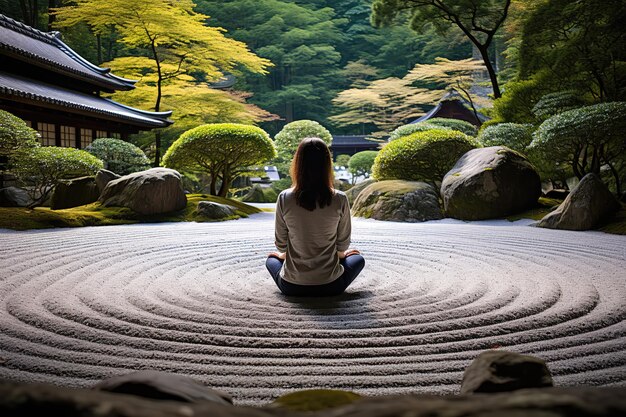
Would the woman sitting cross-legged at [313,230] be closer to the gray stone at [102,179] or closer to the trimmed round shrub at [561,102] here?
the trimmed round shrub at [561,102]

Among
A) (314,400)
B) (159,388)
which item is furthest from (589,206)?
(159,388)

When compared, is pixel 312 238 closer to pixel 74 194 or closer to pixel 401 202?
pixel 401 202

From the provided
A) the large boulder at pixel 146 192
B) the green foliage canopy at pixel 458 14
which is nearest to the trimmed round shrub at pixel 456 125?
the green foliage canopy at pixel 458 14

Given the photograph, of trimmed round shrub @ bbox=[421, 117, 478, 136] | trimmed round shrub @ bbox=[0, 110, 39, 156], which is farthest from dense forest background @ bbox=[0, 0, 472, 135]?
trimmed round shrub @ bbox=[0, 110, 39, 156]

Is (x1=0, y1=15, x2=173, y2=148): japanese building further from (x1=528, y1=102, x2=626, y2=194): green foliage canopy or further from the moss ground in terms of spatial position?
(x1=528, y1=102, x2=626, y2=194): green foliage canopy

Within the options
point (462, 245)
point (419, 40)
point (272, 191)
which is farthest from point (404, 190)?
point (419, 40)

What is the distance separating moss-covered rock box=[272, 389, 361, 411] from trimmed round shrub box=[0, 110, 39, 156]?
8260 millimetres

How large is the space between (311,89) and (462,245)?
2161 centimetres

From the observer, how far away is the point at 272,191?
19969mm

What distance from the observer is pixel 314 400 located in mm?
1105

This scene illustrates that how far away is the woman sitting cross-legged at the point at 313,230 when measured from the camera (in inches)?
116

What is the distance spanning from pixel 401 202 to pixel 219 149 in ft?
15.4

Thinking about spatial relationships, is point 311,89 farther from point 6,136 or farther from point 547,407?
point 547,407

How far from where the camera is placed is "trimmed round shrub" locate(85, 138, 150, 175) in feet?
40.5
